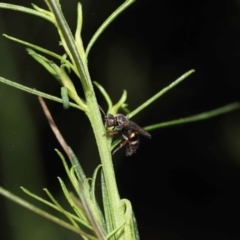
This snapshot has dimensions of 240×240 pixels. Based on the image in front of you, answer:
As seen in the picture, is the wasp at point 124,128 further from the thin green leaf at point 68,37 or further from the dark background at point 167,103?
the dark background at point 167,103

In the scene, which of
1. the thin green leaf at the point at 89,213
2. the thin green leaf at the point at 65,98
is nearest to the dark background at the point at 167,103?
the thin green leaf at the point at 65,98

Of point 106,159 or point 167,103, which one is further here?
point 167,103

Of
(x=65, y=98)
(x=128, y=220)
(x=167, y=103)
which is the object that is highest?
(x=65, y=98)

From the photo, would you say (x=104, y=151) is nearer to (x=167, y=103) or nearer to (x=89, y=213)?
(x=89, y=213)

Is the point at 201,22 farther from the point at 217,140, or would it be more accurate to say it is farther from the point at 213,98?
the point at 217,140

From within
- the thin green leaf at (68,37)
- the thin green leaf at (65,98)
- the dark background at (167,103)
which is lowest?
the dark background at (167,103)

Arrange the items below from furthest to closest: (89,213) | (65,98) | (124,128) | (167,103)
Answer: (167,103) < (124,128) < (65,98) < (89,213)

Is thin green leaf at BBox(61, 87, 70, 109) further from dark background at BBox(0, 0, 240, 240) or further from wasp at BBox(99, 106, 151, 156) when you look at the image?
dark background at BBox(0, 0, 240, 240)

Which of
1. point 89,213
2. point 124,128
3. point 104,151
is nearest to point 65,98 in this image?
point 104,151
